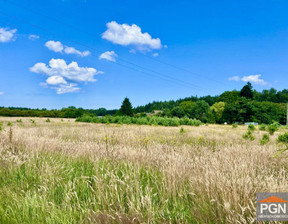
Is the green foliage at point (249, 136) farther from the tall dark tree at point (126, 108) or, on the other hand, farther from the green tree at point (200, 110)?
the green tree at point (200, 110)

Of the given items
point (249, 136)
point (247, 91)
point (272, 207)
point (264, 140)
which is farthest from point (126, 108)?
point (247, 91)

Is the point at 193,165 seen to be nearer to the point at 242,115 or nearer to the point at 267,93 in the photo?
the point at 242,115

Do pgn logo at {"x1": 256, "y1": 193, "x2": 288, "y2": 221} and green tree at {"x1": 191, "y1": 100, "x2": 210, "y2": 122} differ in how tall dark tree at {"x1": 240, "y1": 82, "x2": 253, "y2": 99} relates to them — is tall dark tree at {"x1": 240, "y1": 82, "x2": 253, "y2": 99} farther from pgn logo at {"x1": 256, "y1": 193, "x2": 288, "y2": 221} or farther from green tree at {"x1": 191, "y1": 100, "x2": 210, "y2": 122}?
pgn logo at {"x1": 256, "y1": 193, "x2": 288, "y2": 221}

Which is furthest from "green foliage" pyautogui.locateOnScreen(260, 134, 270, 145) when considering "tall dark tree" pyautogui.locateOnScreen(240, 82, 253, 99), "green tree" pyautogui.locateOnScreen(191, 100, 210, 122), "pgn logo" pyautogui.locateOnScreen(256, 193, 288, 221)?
"tall dark tree" pyautogui.locateOnScreen(240, 82, 253, 99)

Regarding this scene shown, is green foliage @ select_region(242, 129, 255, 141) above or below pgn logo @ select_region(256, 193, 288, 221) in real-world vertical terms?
above

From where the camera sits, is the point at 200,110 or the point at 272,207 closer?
the point at 272,207

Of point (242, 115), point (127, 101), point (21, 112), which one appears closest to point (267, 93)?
point (242, 115)

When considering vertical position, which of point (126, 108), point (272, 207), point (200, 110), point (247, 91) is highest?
point (247, 91)

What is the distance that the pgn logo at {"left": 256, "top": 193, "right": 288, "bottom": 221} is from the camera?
1.72 metres

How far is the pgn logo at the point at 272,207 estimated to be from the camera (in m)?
1.72

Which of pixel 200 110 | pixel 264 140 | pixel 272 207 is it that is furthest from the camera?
pixel 200 110

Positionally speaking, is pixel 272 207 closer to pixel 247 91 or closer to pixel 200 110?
pixel 200 110

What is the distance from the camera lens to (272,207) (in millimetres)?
1858

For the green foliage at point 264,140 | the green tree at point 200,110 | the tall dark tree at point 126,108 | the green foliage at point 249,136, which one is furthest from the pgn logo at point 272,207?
the green tree at point 200,110
